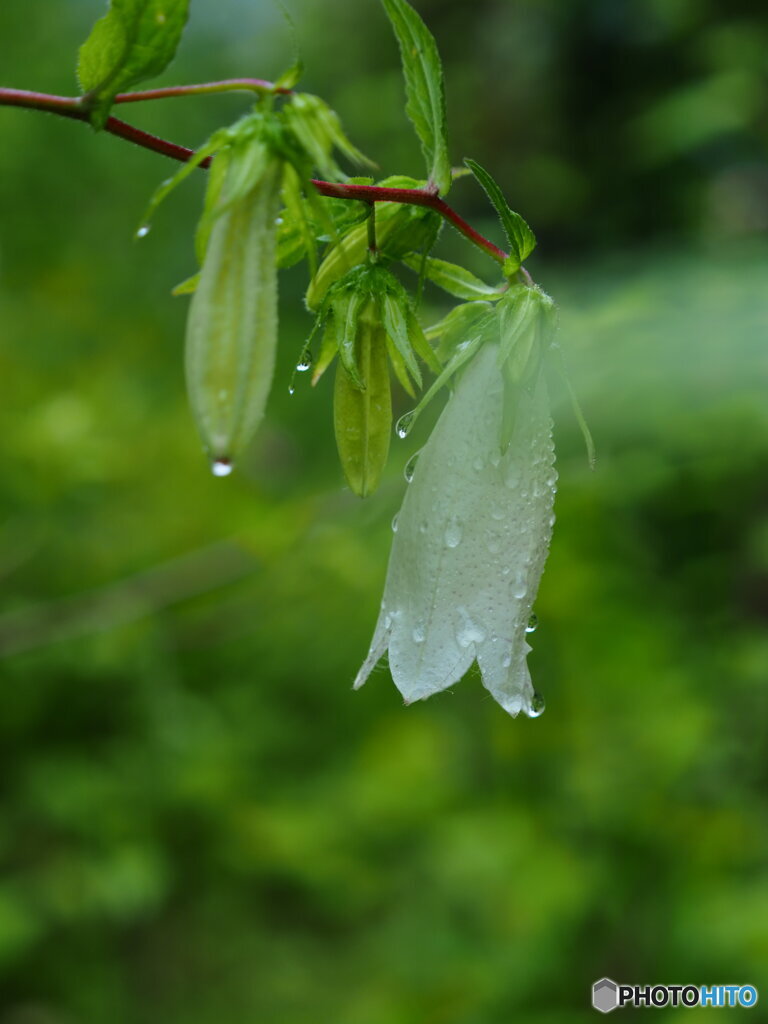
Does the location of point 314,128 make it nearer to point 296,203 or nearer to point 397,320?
point 296,203

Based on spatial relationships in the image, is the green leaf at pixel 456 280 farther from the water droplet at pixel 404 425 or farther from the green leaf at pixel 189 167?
the green leaf at pixel 189 167

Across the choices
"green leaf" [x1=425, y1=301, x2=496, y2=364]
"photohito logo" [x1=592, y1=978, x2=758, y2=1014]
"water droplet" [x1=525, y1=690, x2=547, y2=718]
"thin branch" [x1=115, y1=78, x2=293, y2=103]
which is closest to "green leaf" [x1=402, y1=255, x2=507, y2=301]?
"green leaf" [x1=425, y1=301, x2=496, y2=364]

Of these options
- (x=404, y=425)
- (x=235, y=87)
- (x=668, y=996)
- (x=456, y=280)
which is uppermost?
(x=235, y=87)

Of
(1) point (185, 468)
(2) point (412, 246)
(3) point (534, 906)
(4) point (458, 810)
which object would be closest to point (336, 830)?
(4) point (458, 810)

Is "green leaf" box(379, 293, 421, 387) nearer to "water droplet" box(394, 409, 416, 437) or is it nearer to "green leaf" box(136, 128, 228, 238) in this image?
"water droplet" box(394, 409, 416, 437)

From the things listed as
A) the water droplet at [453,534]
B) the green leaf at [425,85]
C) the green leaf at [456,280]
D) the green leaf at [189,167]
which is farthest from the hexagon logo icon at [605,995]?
the green leaf at [189,167]

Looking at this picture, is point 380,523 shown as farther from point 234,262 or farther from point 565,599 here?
point 234,262

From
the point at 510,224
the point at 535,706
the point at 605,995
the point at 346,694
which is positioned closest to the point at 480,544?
the point at 535,706
